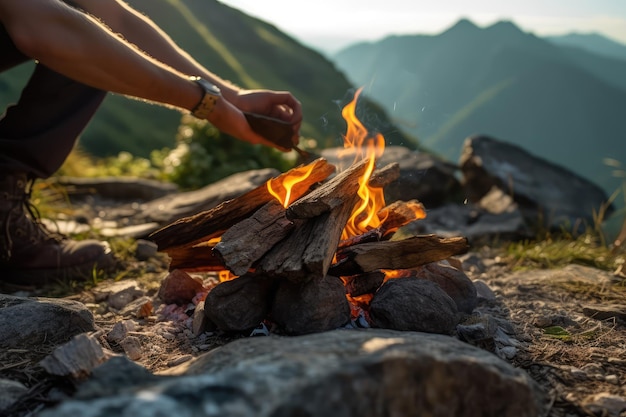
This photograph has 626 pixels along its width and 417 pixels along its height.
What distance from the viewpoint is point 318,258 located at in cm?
220

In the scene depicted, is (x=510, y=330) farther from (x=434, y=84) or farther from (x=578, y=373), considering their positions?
(x=434, y=84)

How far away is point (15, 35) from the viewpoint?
2.37 meters

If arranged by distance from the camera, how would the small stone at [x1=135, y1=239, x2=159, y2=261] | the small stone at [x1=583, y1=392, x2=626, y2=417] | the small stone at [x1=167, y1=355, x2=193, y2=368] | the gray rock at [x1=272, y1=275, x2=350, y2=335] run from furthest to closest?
the small stone at [x1=135, y1=239, x2=159, y2=261] < the gray rock at [x1=272, y1=275, x2=350, y2=335] < the small stone at [x1=167, y1=355, x2=193, y2=368] < the small stone at [x1=583, y1=392, x2=626, y2=417]

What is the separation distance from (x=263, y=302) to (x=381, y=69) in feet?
5.06

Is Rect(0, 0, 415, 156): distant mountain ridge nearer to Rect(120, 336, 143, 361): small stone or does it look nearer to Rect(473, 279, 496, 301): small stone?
Rect(120, 336, 143, 361): small stone

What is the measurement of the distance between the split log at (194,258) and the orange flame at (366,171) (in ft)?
2.45

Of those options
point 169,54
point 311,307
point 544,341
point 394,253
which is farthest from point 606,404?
point 169,54

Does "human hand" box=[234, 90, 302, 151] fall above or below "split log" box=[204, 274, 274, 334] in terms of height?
above

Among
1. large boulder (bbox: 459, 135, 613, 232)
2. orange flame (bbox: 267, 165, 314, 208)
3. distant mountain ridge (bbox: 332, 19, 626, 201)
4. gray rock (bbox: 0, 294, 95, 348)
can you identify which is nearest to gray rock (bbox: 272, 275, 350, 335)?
orange flame (bbox: 267, 165, 314, 208)

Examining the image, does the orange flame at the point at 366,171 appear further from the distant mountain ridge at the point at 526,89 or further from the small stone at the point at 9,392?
the distant mountain ridge at the point at 526,89

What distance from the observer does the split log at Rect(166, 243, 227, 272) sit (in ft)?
9.45

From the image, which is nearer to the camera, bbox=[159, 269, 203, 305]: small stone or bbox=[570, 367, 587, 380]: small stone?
bbox=[570, 367, 587, 380]: small stone

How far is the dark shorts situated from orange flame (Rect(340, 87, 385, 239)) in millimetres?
1758

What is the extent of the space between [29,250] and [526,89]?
152 meters
